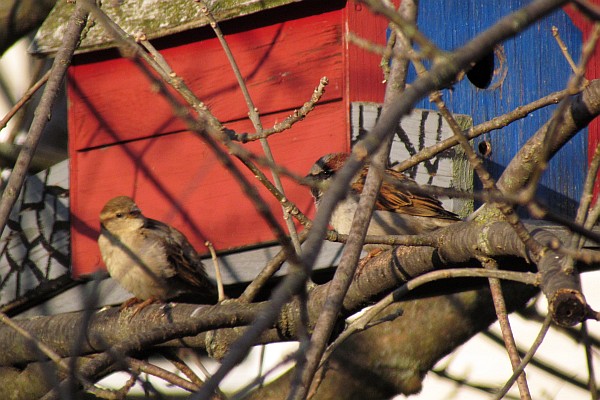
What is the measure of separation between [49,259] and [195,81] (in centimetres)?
130

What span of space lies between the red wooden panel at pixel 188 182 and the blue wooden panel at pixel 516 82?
1.99ft

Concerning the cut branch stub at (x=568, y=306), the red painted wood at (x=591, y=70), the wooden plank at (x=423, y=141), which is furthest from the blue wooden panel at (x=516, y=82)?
the cut branch stub at (x=568, y=306)

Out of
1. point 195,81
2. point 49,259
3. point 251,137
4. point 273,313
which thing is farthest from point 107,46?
point 273,313

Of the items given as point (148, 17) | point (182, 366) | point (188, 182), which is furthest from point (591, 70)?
point (182, 366)

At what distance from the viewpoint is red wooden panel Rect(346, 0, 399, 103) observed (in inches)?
165

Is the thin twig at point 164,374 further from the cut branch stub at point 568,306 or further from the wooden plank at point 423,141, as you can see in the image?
the cut branch stub at point 568,306

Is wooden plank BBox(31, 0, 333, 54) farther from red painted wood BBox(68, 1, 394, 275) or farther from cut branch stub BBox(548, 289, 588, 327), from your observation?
cut branch stub BBox(548, 289, 588, 327)

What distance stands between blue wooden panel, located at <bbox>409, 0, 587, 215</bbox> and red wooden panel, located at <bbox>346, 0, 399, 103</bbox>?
0.30 metres

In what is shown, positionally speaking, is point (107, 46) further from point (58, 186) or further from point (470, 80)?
point (470, 80)

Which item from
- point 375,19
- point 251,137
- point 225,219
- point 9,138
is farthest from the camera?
point 9,138

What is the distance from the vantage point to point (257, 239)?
14.7 ft

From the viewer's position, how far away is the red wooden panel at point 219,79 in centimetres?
436

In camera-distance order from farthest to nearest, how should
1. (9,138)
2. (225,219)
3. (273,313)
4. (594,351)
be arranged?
(9,138) < (594,351) < (225,219) < (273,313)

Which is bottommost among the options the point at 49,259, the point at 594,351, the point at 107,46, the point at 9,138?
the point at 594,351
